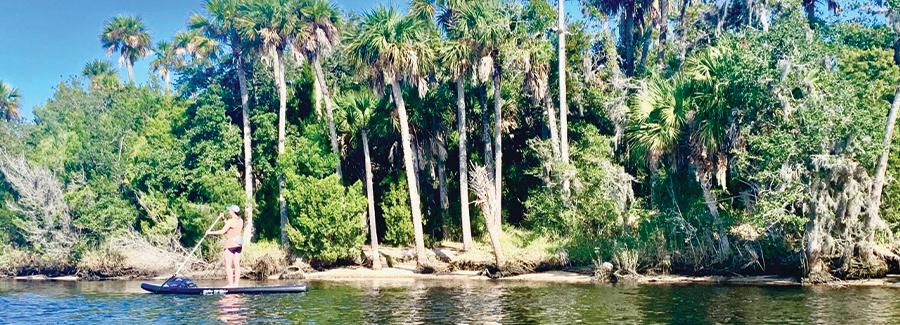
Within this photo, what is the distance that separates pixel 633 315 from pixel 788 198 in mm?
8607

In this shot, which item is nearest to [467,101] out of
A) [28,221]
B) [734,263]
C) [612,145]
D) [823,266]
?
[612,145]

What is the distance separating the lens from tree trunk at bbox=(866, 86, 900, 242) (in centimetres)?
2416

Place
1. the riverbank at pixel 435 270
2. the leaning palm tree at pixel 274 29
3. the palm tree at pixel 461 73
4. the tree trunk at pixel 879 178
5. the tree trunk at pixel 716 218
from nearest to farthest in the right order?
the tree trunk at pixel 879 178 → the tree trunk at pixel 716 218 → the riverbank at pixel 435 270 → the palm tree at pixel 461 73 → the leaning palm tree at pixel 274 29

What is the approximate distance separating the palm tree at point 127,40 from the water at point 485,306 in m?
45.7

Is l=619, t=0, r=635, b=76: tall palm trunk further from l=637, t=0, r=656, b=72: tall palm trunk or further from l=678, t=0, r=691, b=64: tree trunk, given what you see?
l=678, t=0, r=691, b=64: tree trunk

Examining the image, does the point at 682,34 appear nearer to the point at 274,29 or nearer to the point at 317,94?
the point at 317,94

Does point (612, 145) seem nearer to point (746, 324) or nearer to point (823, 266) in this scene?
point (823, 266)

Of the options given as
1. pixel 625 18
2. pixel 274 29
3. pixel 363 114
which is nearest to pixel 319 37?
pixel 274 29

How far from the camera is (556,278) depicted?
2977 centimetres

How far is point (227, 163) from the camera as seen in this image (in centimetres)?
4059

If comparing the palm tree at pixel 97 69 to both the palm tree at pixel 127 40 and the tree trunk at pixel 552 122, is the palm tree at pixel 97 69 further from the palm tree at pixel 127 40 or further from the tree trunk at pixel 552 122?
the tree trunk at pixel 552 122

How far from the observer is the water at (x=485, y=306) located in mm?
18125

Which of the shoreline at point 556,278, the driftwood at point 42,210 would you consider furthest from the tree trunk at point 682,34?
the driftwood at point 42,210

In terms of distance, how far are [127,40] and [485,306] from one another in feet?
190
